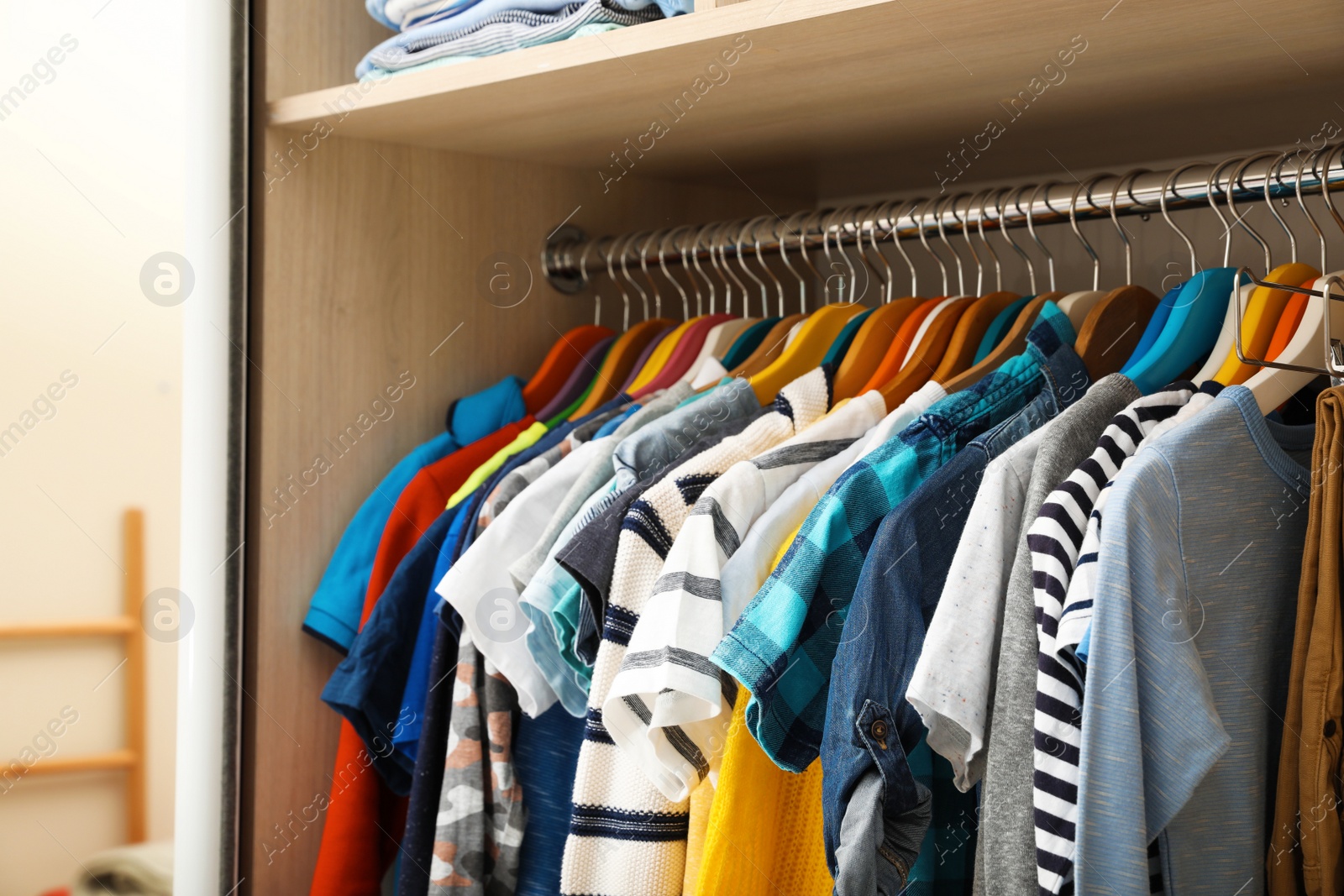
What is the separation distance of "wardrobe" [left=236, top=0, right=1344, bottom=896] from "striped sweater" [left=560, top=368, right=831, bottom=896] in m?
0.41

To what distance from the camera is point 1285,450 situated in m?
0.86

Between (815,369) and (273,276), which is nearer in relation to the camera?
(815,369)

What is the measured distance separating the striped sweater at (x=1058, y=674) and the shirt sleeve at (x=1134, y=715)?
18 mm

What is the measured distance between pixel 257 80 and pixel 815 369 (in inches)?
27.2

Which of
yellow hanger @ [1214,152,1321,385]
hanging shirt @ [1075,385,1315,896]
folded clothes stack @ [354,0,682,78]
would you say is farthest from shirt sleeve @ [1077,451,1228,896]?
folded clothes stack @ [354,0,682,78]

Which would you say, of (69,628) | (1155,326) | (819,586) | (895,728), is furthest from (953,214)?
(69,628)

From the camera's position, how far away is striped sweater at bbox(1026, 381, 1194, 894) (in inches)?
28.0

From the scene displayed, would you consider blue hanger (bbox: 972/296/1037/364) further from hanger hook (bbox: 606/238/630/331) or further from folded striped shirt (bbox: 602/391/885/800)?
hanger hook (bbox: 606/238/630/331)

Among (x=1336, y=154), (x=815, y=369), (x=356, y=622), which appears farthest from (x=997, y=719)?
(x=356, y=622)

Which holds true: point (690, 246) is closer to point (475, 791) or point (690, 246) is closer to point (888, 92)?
point (888, 92)

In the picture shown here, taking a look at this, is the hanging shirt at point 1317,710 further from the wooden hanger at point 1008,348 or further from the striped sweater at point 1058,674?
the wooden hanger at point 1008,348

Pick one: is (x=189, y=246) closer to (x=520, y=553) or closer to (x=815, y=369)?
(x=520, y=553)

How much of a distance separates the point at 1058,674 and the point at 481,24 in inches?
34.7

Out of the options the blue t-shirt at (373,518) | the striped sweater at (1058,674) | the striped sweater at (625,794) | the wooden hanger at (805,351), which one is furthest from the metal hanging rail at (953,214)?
the striped sweater at (625,794)
